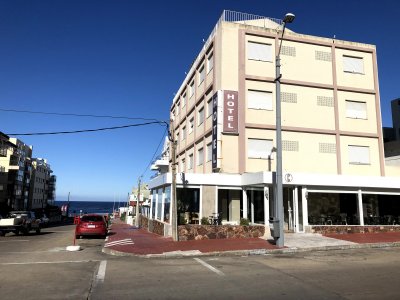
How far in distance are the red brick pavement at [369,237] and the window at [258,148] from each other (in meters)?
7.08

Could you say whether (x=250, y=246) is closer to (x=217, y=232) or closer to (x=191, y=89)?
(x=217, y=232)

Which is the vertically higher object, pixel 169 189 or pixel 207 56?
pixel 207 56

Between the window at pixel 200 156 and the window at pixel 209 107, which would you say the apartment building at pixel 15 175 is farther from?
the window at pixel 209 107

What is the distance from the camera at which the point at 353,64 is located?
28562 millimetres

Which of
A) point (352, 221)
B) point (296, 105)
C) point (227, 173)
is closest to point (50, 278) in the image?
point (227, 173)

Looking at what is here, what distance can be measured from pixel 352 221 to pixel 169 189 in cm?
1101

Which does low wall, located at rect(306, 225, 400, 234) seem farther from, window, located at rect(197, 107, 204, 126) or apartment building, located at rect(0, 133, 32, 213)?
apartment building, located at rect(0, 133, 32, 213)

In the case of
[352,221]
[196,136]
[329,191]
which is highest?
[196,136]

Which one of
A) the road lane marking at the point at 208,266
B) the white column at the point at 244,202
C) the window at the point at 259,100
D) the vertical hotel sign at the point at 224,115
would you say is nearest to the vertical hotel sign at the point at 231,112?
the vertical hotel sign at the point at 224,115

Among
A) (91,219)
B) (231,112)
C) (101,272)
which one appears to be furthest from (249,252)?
(91,219)

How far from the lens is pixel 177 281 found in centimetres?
927

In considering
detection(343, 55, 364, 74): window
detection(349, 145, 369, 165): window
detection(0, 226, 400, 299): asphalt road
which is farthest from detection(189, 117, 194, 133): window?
detection(0, 226, 400, 299): asphalt road

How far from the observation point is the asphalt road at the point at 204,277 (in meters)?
7.97

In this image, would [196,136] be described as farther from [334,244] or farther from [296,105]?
[334,244]
